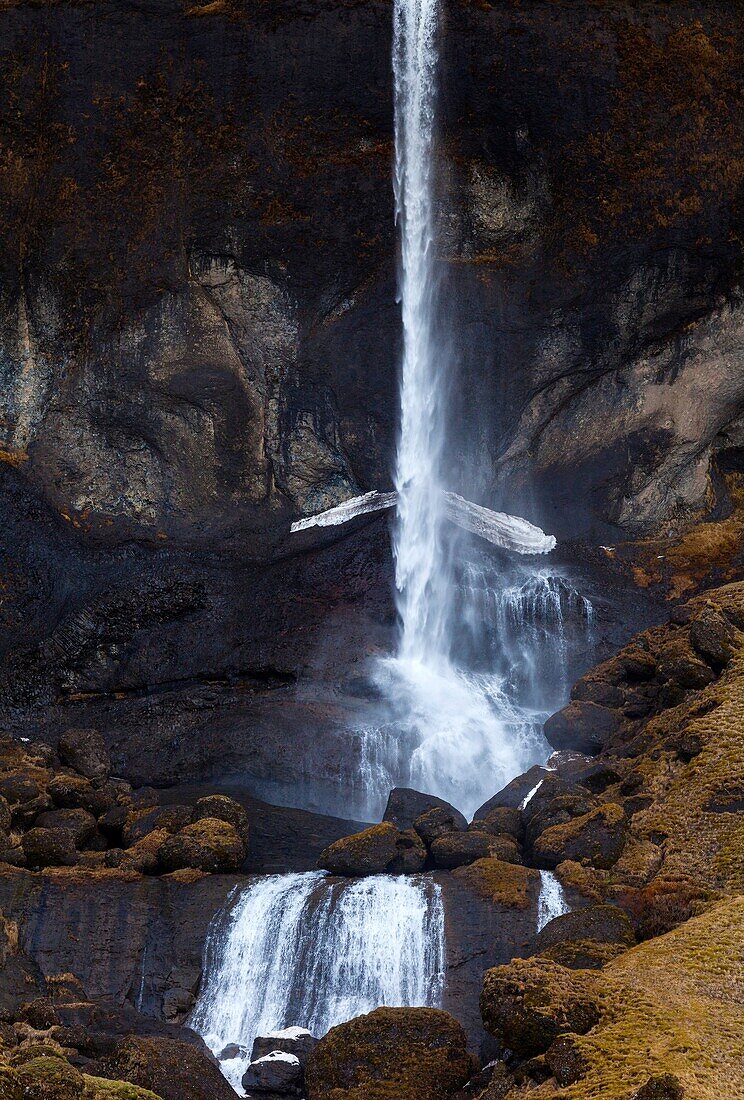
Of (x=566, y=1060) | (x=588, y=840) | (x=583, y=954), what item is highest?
(x=588, y=840)

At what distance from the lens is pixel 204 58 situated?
3522 centimetres

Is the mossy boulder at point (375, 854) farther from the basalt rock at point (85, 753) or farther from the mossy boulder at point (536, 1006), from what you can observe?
the basalt rock at point (85, 753)

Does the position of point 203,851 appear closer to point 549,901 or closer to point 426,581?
point 549,901

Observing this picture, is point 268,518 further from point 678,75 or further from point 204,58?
point 678,75

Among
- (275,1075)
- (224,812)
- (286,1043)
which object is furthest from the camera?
(224,812)

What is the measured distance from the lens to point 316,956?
67.3ft

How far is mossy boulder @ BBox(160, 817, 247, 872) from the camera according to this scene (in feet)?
75.4

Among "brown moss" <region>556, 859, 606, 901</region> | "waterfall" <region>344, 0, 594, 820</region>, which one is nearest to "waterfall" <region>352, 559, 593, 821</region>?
"waterfall" <region>344, 0, 594, 820</region>

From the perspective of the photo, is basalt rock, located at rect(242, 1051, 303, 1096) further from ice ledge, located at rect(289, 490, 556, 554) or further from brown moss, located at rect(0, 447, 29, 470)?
brown moss, located at rect(0, 447, 29, 470)

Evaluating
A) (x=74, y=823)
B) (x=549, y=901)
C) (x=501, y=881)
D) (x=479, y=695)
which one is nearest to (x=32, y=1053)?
(x=501, y=881)

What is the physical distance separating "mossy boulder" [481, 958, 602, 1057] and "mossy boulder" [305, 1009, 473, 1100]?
5.11 feet

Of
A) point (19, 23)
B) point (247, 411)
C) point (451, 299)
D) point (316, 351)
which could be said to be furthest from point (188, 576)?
point (19, 23)

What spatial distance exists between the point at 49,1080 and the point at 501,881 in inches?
372

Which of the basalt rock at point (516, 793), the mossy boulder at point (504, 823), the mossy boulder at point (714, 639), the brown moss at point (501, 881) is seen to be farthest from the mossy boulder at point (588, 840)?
the mossy boulder at point (714, 639)
